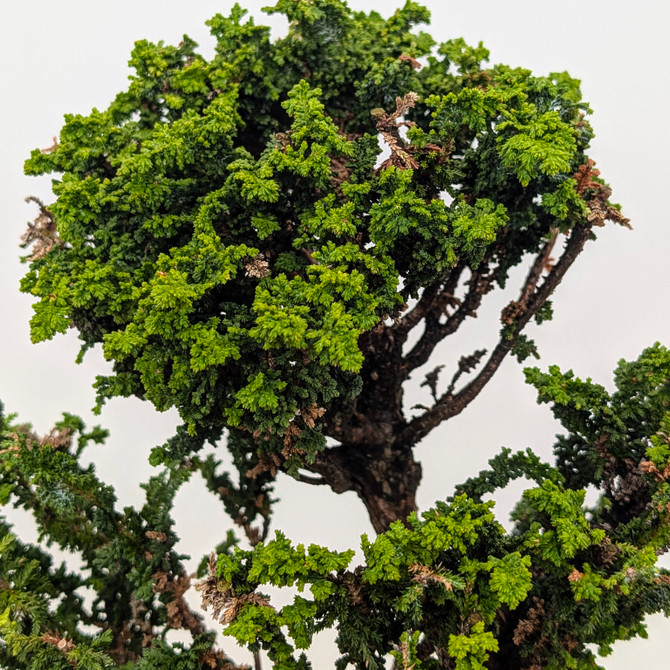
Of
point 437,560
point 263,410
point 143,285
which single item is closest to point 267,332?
point 263,410

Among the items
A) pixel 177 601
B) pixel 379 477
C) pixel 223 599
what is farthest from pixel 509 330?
pixel 177 601

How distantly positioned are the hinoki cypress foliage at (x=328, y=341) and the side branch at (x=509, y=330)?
0.04 feet

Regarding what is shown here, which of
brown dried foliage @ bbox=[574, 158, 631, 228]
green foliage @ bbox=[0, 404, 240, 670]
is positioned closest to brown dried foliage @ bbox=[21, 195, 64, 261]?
green foliage @ bbox=[0, 404, 240, 670]

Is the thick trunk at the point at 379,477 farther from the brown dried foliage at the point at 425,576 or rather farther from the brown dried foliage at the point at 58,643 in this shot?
the brown dried foliage at the point at 58,643

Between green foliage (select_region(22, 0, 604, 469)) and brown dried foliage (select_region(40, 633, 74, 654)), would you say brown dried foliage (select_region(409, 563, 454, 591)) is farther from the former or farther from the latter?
brown dried foliage (select_region(40, 633, 74, 654))

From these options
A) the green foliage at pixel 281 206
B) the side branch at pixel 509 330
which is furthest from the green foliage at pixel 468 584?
the side branch at pixel 509 330

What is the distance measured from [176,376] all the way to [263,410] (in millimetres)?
350

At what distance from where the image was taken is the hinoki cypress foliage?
2564mm

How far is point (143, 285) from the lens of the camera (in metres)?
2.64

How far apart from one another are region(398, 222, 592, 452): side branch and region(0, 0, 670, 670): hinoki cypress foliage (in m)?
0.01

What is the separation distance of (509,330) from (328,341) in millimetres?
1239

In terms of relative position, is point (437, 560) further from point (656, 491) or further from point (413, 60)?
point (413, 60)

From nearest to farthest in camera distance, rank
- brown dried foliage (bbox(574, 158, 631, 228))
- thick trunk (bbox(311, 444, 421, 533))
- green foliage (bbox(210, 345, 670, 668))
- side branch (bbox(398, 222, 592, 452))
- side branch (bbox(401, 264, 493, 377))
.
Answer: green foliage (bbox(210, 345, 670, 668)) < brown dried foliage (bbox(574, 158, 631, 228)) < side branch (bbox(398, 222, 592, 452)) < side branch (bbox(401, 264, 493, 377)) < thick trunk (bbox(311, 444, 421, 533))

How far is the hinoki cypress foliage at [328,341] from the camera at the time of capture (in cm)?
256
